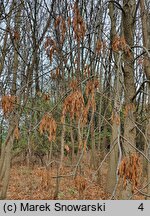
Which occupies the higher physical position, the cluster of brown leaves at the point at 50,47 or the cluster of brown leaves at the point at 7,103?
the cluster of brown leaves at the point at 50,47

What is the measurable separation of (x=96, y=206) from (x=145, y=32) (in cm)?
389

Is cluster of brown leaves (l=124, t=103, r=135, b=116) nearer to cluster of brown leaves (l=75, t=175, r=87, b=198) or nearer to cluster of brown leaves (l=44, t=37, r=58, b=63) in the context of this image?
cluster of brown leaves (l=44, t=37, r=58, b=63)

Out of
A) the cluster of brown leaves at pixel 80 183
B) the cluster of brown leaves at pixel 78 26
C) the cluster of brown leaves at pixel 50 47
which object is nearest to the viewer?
the cluster of brown leaves at pixel 80 183

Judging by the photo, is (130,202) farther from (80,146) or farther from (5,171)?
(5,171)

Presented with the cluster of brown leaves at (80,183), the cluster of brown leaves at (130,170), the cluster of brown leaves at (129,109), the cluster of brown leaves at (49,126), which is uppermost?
the cluster of brown leaves at (129,109)

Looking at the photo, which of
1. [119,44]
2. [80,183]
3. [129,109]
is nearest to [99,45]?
[119,44]

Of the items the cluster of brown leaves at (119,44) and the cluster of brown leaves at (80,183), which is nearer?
the cluster of brown leaves at (80,183)

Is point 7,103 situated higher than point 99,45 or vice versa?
point 99,45

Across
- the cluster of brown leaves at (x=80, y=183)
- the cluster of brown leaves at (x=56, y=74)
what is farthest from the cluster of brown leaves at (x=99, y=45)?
the cluster of brown leaves at (x=80, y=183)

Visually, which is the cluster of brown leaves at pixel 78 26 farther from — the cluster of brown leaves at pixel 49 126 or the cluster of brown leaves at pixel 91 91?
the cluster of brown leaves at pixel 49 126

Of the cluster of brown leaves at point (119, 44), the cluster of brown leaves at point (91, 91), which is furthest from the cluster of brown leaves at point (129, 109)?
the cluster of brown leaves at point (91, 91)

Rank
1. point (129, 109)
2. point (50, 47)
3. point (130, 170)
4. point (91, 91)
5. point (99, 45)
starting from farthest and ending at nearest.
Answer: point (129, 109)
point (50, 47)
point (99, 45)
point (91, 91)
point (130, 170)

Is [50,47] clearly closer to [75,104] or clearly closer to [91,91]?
[91,91]

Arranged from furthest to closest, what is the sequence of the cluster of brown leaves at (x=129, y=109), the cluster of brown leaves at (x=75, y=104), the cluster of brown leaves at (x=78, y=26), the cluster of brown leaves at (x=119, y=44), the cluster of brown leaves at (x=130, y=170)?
1. the cluster of brown leaves at (x=129, y=109)
2. the cluster of brown leaves at (x=119, y=44)
3. the cluster of brown leaves at (x=78, y=26)
4. the cluster of brown leaves at (x=75, y=104)
5. the cluster of brown leaves at (x=130, y=170)
